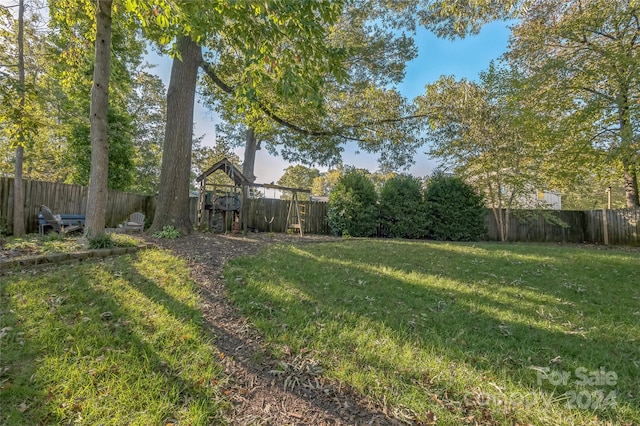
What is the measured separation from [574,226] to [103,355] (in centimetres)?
1674

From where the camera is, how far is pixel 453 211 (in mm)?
10727

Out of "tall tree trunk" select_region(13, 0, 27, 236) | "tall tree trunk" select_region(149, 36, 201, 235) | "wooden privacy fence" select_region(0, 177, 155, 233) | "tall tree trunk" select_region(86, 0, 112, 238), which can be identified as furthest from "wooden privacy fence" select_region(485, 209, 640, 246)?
"tall tree trunk" select_region(13, 0, 27, 236)

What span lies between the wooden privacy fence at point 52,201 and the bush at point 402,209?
926cm

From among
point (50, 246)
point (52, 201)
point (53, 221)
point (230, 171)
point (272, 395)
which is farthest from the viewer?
point (230, 171)

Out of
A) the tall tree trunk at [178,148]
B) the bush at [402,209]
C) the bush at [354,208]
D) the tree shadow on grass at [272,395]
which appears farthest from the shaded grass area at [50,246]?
the bush at [402,209]

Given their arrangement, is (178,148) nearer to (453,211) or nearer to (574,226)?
(453,211)

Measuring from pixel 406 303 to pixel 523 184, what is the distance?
9.76m

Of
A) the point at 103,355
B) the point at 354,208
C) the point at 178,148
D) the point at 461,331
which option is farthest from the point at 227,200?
the point at 461,331

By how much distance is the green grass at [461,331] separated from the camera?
1808mm

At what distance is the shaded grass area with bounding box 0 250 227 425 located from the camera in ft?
5.20

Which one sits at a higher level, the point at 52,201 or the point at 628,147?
the point at 628,147

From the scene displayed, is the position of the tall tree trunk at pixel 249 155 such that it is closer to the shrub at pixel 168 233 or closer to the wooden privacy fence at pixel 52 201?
the wooden privacy fence at pixel 52 201

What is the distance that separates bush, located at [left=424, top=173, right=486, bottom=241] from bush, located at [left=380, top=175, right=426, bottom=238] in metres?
0.37

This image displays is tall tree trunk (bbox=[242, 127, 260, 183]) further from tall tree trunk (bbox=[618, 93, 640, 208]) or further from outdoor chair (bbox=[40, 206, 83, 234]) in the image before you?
tall tree trunk (bbox=[618, 93, 640, 208])
